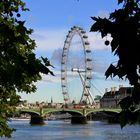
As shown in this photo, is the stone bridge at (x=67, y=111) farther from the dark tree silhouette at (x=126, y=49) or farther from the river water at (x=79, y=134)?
the dark tree silhouette at (x=126, y=49)

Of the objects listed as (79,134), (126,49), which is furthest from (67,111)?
(126,49)

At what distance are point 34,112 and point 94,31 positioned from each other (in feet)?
340

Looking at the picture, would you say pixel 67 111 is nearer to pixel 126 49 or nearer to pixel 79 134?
pixel 79 134

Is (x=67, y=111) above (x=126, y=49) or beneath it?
above

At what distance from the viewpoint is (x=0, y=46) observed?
3555mm

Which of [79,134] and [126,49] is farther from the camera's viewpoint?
[79,134]

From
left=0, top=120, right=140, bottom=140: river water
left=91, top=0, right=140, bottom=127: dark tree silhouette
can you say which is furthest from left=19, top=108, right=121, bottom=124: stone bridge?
left=91, top=0, right=140, bottom=127: dark tree silhouette

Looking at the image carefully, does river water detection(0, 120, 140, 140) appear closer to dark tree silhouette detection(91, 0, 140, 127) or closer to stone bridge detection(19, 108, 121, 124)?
stone bridge detection(19, 108, 121, 124)

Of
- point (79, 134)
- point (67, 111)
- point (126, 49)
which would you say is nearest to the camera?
point (126, 49)

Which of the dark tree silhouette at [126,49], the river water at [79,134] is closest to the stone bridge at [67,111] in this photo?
the river water at [79,134]

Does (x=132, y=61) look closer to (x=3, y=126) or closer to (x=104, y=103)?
(x=3, y=126)

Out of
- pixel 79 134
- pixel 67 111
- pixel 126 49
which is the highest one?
pixel 67 111

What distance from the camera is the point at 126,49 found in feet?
9.48

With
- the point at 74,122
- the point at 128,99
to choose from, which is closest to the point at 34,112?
the point at 74,122
